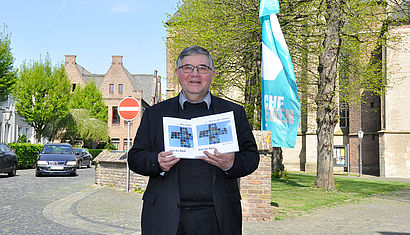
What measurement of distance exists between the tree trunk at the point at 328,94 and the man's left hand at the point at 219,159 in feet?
38.2

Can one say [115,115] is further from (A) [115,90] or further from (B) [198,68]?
(B) [198,68]

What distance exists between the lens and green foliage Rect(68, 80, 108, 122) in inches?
1858

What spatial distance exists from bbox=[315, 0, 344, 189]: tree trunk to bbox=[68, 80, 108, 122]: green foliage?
125ft

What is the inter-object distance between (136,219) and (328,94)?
883cm

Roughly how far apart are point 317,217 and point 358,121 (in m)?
23.9

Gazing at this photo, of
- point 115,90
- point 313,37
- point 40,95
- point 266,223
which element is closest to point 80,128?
point 40,95

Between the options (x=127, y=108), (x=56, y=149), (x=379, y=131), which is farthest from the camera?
(x=379, y=131)

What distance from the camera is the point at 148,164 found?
8.29ft

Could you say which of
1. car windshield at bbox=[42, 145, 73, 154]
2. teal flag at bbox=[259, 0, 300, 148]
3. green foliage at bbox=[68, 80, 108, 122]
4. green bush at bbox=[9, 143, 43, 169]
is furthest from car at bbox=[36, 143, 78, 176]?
green foliage at bbox=[68, 80, 108, 122]

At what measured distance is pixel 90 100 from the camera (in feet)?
158

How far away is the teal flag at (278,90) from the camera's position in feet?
30.6

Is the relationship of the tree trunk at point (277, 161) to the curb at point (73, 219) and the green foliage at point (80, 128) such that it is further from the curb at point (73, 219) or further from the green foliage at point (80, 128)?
the green foliage at point (80, 128)

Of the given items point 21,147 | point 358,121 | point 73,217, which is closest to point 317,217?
point 73,217

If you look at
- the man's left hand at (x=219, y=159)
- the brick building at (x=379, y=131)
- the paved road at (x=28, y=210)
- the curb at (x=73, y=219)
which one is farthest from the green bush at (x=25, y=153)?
the man's left hand at (x=219, y=159)
